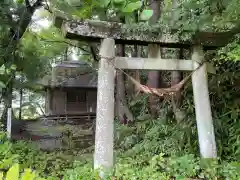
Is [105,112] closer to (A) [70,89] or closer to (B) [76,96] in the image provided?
(A) [70,89]

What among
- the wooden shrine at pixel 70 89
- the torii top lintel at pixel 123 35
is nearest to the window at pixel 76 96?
the wooden shrine at pixel 70 89

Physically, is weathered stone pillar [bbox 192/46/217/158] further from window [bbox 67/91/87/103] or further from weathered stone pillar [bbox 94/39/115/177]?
window [bbox 67/91/87/103]

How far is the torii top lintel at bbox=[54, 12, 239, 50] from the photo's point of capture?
175 inches

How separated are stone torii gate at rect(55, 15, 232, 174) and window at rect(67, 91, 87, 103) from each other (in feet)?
52.8

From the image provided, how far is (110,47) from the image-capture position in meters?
4.75

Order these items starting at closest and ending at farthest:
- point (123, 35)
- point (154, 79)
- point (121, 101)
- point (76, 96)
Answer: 1. point (123, 35)
2. point (154, 79)
3. point (121, 101)
4. point (76, 96)

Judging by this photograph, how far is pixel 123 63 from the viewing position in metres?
4.87

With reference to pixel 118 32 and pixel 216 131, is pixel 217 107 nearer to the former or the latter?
pixel 216 131

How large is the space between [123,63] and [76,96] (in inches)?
644

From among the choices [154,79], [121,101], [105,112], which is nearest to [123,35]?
[105,112]

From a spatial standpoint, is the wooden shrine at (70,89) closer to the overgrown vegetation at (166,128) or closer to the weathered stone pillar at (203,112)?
the overgrown vegetation at (166,128)

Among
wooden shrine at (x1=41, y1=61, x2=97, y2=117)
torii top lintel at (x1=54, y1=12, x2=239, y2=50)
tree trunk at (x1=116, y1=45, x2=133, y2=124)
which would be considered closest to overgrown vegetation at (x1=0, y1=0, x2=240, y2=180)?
torii top lintel at (x1=54, y1=12, x2=239, y2=50)

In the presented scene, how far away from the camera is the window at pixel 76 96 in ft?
67.7

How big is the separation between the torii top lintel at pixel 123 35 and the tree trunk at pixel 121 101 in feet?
17.5
